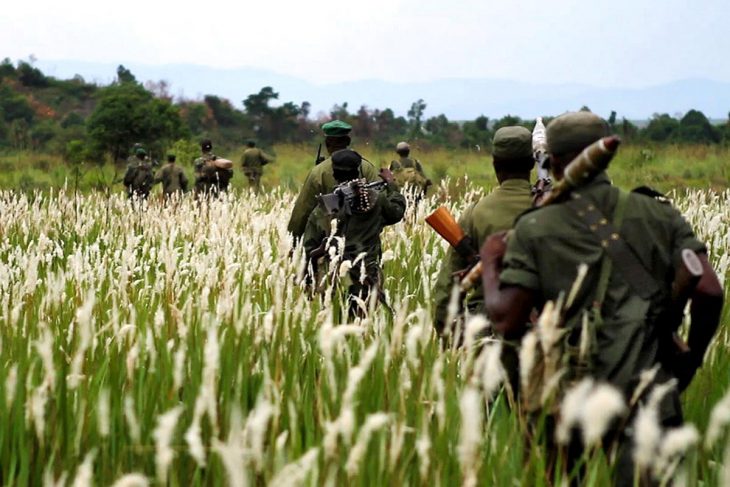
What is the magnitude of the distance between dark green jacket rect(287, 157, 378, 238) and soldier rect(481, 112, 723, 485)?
3.49 meters

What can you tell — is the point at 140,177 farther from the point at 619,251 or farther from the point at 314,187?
Result: the point at 619,251

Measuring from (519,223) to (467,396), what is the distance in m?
1.31

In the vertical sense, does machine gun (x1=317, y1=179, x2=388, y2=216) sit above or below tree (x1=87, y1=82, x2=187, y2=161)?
above

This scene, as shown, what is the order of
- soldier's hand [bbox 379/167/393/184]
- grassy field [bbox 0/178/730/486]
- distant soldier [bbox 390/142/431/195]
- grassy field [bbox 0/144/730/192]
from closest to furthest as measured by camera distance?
1. grassy field [bbox 0/178/730/486]
2. soldier's hand [bbox 379/167/393/184]
3. distant soldier [bbox 390/142/431/195]
4. grassy field [bbox 0/144/730/192]

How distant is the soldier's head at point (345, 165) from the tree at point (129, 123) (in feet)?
92.3

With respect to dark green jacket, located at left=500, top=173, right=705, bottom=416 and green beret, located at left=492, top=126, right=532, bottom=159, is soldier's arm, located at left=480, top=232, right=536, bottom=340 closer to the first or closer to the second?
Answer: dark green jacket, located at left=500, top=173, right=705, bottom=416

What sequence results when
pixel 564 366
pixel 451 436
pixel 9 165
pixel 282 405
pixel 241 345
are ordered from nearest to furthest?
pixel 564 366 → pixel 451 436 → pixel 282 405 → pixel 241 345 → pixel 9 165

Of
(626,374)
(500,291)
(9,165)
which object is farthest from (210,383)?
(9,165)

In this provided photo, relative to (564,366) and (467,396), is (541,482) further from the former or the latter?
(467,396)

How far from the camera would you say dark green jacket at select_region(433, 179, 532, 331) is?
14.0 ft

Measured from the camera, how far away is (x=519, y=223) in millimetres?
2984

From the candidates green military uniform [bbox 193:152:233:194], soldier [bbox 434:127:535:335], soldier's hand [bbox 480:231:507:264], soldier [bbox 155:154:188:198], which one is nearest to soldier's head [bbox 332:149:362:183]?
soldier [bbox 434:127:535:335]

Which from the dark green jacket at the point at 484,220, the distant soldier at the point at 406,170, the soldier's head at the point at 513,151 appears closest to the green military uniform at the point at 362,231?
the dark green jacket at the point at 484,220

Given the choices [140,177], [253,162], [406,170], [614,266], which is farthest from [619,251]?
[253,162]
